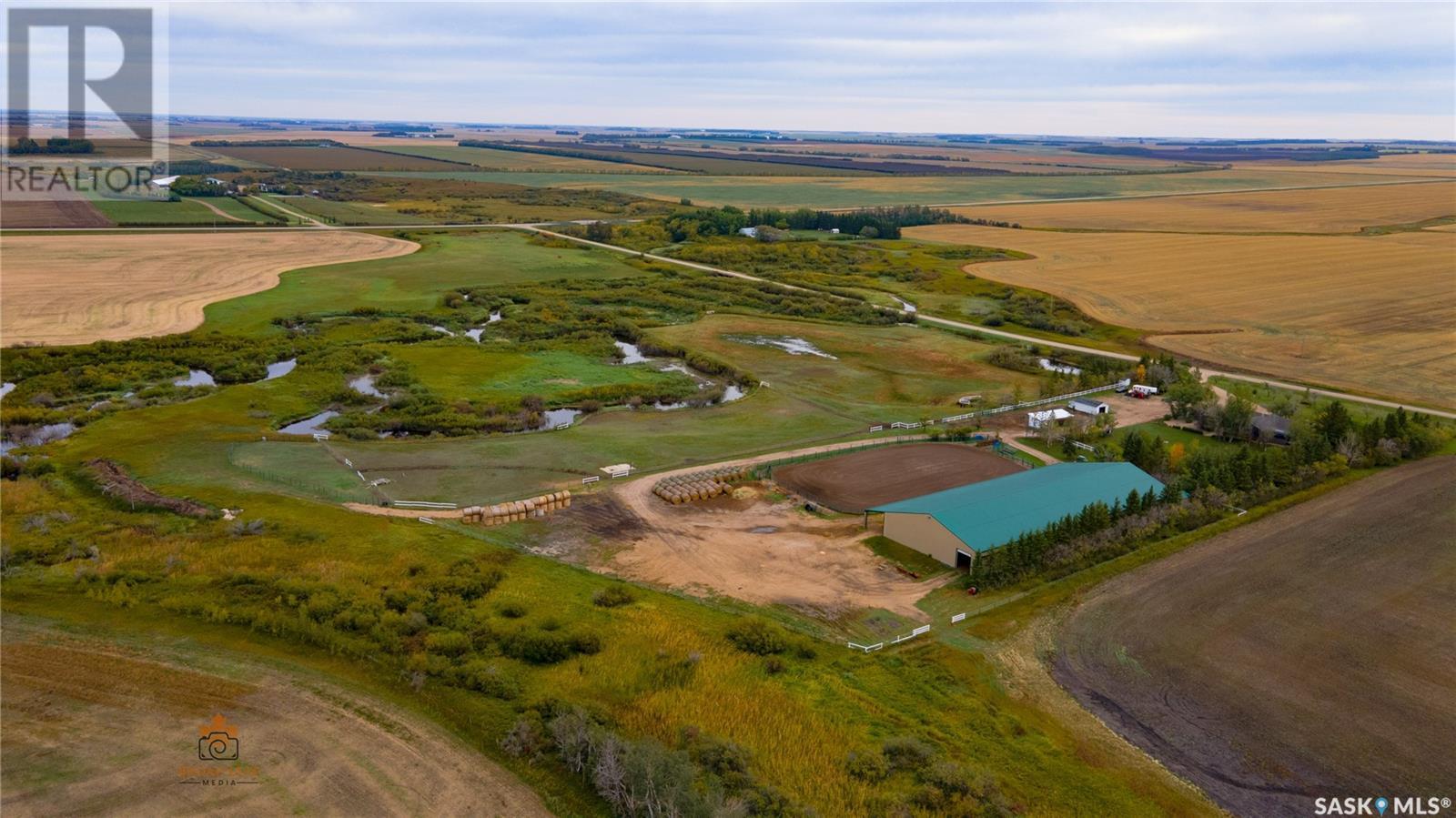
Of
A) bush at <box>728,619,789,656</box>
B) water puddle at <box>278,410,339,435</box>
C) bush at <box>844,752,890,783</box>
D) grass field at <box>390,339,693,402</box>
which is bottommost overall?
bush at <box>844,752,890,783</box>

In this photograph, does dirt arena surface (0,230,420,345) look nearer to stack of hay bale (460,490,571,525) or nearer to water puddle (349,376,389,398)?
water puddle (349,376,389,398)

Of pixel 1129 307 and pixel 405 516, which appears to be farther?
pixel 1129 307

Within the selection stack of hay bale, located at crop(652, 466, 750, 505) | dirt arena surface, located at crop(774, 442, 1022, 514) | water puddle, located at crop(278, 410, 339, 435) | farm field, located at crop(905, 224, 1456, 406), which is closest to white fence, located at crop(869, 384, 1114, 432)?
dirt arena surface, located at crop(774, 442, 1022, 514)

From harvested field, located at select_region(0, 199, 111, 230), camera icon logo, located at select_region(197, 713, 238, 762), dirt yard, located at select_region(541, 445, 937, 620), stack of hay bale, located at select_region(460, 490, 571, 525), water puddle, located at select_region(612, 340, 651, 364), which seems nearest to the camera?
camera icon logo, located at select_region(197, 713, 238, 762)

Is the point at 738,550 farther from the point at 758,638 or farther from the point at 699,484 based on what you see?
the point at 758,638

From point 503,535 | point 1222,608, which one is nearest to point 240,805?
point 503,535

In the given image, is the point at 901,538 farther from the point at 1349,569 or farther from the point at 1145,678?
the point at 1349,569

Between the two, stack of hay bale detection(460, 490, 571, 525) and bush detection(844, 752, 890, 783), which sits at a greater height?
stack of hay bale detection(460, 490, 571, 525)
